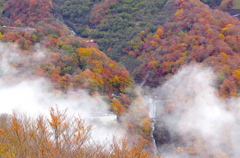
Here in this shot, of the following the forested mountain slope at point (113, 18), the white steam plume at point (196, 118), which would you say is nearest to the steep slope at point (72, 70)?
the white steam plume at point (196, 118)

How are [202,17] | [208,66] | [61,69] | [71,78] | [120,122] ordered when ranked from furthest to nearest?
[202,17]
[208,66]
[61,69]
[71,78]
[120,122]

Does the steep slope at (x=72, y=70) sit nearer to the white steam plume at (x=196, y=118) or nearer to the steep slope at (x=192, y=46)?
the white steam plume at (x=196, y=118)

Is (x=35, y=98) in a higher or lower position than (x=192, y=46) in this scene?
lower

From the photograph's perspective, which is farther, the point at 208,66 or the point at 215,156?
the point at 208,66

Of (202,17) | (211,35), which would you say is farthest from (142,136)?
(202,17)

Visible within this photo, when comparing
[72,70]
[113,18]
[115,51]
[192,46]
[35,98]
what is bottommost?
[35,98]

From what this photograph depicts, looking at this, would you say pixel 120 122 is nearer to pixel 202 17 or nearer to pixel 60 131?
pixel 60 131

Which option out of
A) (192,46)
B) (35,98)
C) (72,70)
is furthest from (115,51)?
(35,98)

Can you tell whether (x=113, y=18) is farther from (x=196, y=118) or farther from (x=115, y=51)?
(x=196, y=118)
